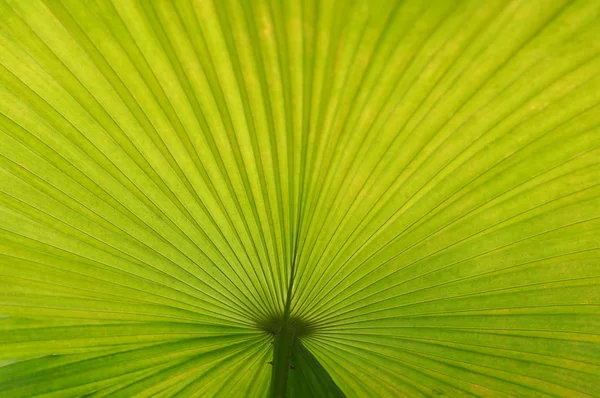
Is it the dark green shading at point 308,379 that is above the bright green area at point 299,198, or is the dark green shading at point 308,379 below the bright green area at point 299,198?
below

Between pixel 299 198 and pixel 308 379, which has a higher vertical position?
pixel 299 198

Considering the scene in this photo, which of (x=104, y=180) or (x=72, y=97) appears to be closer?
(x=72, y=97)

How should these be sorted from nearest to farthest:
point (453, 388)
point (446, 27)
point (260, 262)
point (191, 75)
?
1. point (446, 27)
2. point (191, 75)
3. point (260, 262)
4. point (453, 388)

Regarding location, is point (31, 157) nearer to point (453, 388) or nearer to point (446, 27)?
point (446, 27)

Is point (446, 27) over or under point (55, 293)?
over

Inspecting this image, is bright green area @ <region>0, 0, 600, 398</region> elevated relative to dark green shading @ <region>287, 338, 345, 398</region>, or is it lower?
elevated

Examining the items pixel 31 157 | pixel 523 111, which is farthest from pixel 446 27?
pixel 31 157

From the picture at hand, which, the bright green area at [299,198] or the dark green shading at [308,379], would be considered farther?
the dark green shading at [308,379]

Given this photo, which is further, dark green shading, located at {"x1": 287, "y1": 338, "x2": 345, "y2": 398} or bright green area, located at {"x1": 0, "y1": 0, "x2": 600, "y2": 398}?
dark green shading, located at {"x1": 287, "y1": 338, "x2": 345, "y2": 398}
